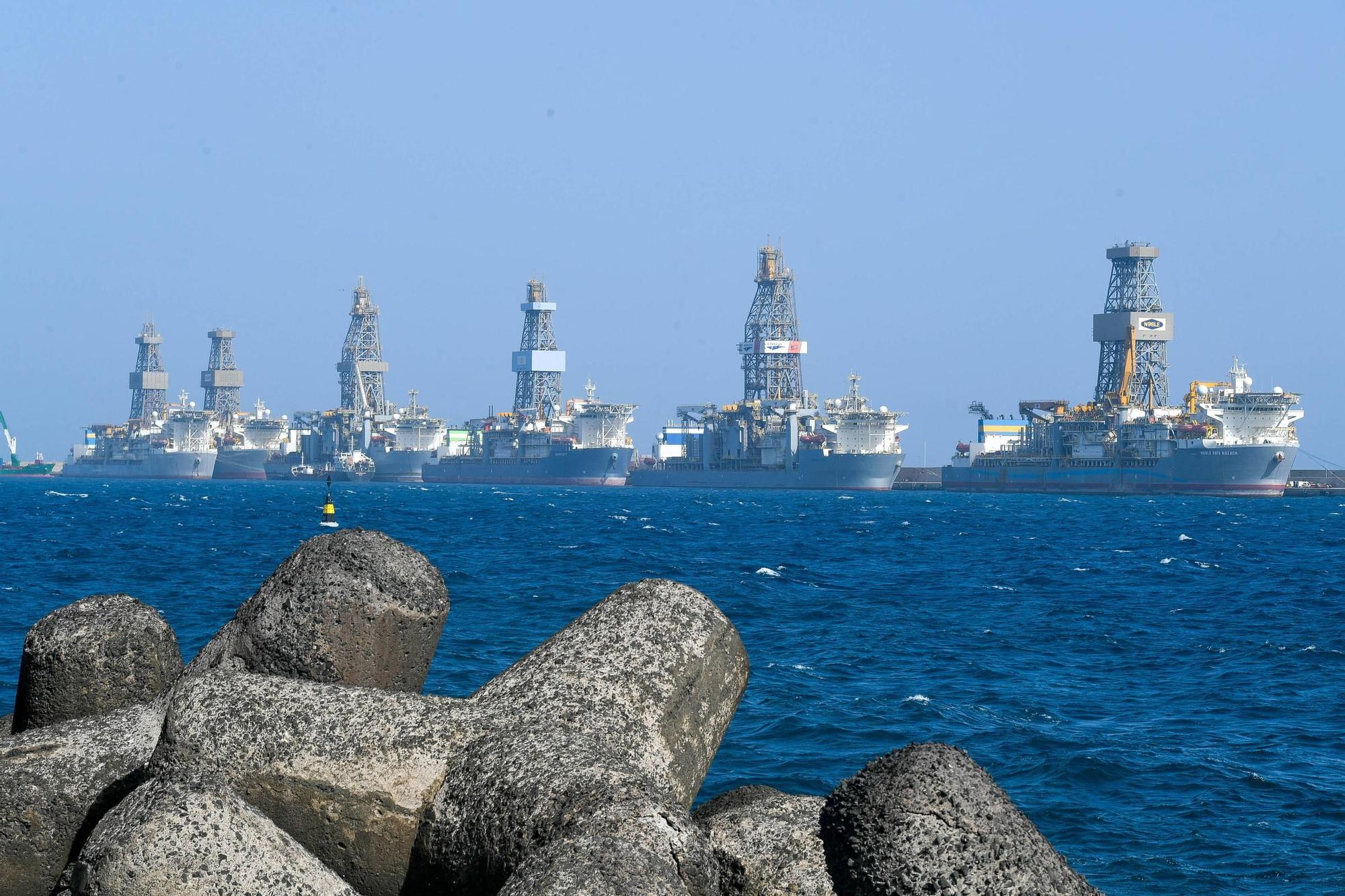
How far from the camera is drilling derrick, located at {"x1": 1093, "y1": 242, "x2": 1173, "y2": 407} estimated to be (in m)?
146

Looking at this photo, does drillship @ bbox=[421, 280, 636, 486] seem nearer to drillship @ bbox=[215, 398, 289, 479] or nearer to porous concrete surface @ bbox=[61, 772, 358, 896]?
drillship @ bbox=[215, 398, 289, 479]

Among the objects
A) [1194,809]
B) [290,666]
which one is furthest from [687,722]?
[1194,809]

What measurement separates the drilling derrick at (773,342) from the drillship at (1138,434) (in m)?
30.0

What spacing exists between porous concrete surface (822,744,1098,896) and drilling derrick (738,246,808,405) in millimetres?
165845

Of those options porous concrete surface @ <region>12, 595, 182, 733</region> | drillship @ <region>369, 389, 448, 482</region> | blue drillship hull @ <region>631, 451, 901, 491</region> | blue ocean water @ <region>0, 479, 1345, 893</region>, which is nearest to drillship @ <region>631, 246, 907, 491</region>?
blue drillship hull @ <region>631, 451, 901, 491</region>

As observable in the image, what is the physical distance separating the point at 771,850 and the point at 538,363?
187 metres

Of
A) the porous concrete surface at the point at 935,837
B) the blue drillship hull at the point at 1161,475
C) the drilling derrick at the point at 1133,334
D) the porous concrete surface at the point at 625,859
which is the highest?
the drilling derrick at the point at 1133,334

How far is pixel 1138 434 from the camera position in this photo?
421 ft

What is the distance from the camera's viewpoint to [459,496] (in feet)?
371

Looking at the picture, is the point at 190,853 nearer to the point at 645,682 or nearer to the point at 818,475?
the point at 645,682

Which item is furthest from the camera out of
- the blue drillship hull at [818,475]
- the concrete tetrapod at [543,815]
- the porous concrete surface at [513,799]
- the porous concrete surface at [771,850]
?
the blue drillship hull at [818,475]

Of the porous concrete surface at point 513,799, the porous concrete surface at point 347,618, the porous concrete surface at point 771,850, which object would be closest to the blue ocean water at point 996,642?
the porous concrete surface at point 771,850

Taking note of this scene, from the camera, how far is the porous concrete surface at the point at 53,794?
5.96 metres

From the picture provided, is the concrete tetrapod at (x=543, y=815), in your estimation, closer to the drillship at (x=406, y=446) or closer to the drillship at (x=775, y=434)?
the drillship at (x=775, y=434)
